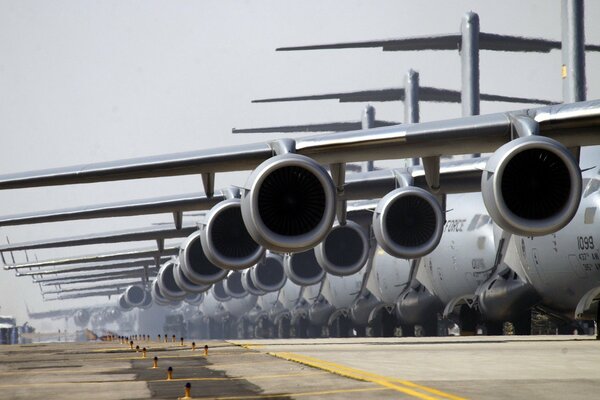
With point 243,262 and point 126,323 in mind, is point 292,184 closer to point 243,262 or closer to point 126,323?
point 243,262

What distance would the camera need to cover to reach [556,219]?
59.0ft

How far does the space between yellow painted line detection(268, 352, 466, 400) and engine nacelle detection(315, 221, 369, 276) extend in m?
9.06

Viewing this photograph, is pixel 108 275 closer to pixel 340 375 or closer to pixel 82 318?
pixel 340 375

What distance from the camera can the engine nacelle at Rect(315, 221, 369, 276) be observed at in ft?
95.8

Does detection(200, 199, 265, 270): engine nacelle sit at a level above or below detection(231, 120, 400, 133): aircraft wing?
below

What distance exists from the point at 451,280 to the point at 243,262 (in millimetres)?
10426

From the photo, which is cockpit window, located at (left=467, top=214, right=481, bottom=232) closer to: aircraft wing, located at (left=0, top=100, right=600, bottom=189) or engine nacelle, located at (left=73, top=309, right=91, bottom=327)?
aircraft wing, located at (left=0, top=100, right=600, bottom=189)

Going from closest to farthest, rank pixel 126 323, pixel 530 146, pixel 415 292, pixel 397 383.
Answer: pixel 397 383 → pixel 530 146 → pixel 415 292 → pixel 126 323

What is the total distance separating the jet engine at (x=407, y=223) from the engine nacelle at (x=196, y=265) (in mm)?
8142

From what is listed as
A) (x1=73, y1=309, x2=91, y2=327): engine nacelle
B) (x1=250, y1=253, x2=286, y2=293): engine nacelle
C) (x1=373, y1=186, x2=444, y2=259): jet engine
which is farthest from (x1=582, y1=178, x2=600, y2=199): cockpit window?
(x1=73, y1=309, x2=91, y2=327): engine nacelle

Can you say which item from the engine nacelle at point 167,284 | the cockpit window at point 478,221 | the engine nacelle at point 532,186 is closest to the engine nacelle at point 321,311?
the engine nacelle at point 167,284

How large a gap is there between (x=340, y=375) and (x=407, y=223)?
836 centimetres

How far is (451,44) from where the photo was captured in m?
38.0

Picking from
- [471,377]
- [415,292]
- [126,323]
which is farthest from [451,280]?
[126,323]
